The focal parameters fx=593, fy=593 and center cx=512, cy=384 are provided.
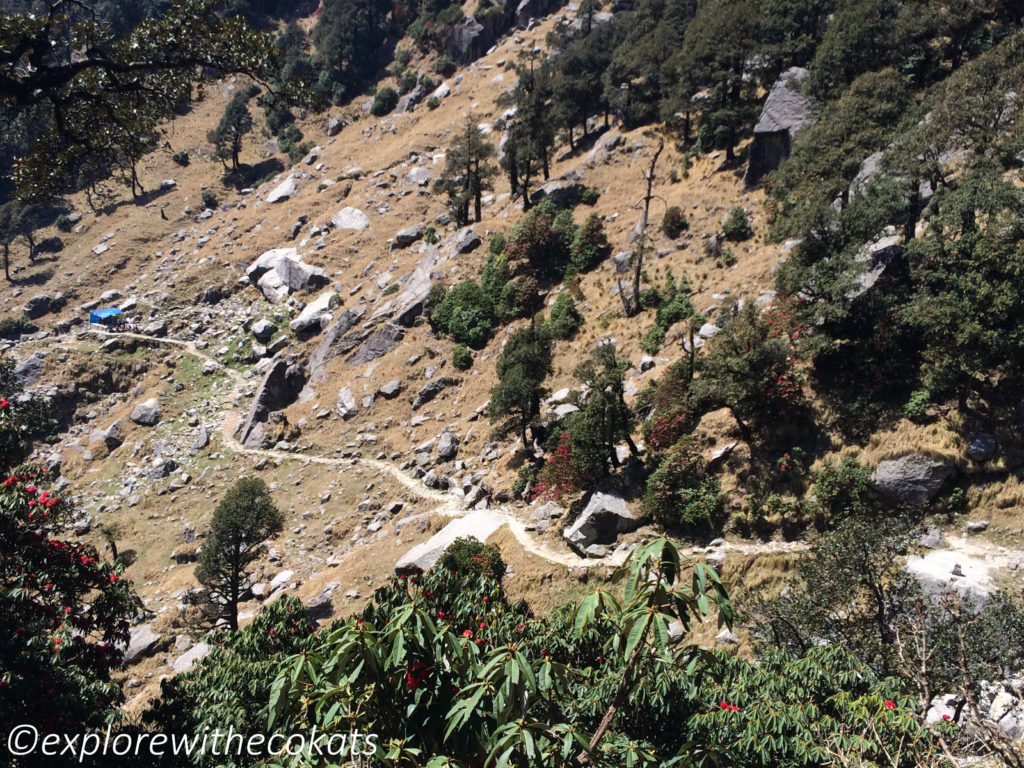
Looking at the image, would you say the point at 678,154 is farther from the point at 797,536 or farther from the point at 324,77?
the point at 324,77

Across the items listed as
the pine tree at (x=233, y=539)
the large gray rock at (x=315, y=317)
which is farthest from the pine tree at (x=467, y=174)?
the pine tree at (x=233, y=539)

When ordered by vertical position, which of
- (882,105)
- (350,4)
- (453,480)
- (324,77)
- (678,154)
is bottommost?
(453,480)

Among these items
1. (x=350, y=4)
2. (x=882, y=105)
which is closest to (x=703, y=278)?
(x=882, y=105)

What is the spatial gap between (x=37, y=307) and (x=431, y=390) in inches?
2276

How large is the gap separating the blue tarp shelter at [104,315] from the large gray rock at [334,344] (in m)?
27.9

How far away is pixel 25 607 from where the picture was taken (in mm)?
9688

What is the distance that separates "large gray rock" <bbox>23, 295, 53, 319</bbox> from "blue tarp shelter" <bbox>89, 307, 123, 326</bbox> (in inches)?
392

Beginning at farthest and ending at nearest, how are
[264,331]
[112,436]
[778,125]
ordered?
1. [264,331]
2. [112,436]
3. [778,125]

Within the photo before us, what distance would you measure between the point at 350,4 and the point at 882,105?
349 ft

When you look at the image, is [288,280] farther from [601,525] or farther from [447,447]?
[601,525]

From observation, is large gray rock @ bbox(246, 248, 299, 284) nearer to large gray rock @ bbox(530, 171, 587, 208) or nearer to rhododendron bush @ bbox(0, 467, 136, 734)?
large gray rock @ bbox(530, 171, 587, 208)

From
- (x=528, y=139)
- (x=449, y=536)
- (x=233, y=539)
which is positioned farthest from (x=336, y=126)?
(x=449, y=536)

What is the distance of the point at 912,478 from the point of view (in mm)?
21734

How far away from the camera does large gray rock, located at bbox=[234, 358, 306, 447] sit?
152 ft
